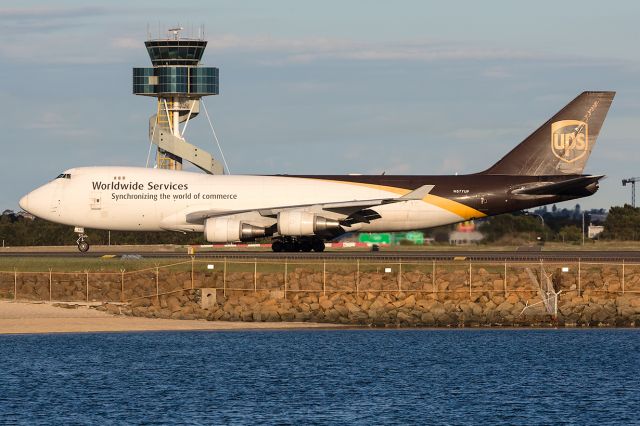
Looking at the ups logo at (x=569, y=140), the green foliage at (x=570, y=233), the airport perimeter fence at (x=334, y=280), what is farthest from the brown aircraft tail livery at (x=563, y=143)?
the airport perimeter fence at (x=334, y=280)

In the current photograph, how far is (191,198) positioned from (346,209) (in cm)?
860

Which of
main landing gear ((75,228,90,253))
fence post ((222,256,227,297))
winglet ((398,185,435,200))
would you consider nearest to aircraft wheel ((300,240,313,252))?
winglet ((398,185,435,200))

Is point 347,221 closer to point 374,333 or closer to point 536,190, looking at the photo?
point 536,190

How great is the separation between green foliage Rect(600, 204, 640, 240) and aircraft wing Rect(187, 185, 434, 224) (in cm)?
2296

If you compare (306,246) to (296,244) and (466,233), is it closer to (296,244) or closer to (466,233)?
(296,244)

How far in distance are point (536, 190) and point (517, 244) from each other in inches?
172

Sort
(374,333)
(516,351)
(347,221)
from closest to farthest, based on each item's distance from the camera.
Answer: (516,351), (374,333), (347,221)

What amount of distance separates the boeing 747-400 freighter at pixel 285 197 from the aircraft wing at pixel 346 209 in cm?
5

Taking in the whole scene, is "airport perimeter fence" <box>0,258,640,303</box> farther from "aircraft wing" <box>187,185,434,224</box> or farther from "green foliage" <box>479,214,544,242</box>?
"green foliage" <box>479,214,544,242</box>

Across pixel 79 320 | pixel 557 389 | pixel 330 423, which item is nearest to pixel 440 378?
pixel 557 389

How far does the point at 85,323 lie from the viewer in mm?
55531

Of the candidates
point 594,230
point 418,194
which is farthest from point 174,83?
point 418,194

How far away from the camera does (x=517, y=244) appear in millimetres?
76688

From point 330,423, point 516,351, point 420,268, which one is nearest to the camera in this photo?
point 330,423
